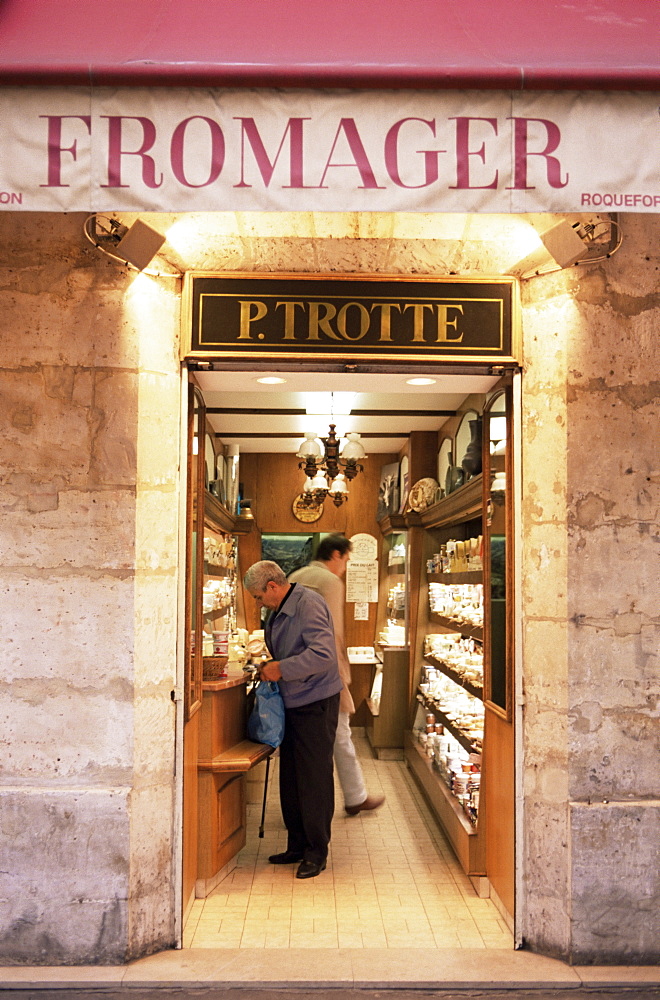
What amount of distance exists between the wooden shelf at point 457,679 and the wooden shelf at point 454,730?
0.90 feet

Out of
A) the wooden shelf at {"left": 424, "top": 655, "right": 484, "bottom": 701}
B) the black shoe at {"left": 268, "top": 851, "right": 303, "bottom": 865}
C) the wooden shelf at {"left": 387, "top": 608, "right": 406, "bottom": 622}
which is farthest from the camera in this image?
the wooden shelf at {"left": 387, "top": 608, "right": 406, "bottom": 622}

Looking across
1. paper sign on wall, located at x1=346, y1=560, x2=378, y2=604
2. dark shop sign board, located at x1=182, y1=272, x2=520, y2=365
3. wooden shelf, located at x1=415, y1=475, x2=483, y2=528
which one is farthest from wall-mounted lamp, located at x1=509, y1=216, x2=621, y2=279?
paper sign on wall, located at x1=346, y1=560, x2=378, y2=604

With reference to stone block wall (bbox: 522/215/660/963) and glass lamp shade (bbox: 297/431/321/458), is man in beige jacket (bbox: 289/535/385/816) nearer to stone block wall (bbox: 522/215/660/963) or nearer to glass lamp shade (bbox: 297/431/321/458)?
glass lamp shade (bbox: 297/431/321/458)

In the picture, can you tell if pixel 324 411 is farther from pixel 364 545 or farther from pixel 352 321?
pixel 352 321

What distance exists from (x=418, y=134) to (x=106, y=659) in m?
2.62

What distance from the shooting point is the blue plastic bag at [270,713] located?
5.49 metres

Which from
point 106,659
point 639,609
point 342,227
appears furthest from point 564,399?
point 106,659

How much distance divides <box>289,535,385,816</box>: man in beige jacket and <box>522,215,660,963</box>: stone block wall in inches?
94.3

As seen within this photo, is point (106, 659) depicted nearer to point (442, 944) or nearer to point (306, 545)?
point (442, 944)

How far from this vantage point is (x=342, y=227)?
433cm

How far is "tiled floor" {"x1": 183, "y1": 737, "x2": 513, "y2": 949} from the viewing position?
4359 mm

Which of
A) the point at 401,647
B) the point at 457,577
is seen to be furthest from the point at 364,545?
the point at 457,577

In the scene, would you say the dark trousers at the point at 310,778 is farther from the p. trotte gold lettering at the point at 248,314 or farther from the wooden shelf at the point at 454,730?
the p. trotte gold lettering at the point at 248,314

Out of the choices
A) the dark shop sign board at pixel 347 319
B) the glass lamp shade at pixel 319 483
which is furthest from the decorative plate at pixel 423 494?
the dark shop sign board at pixel 347 319
